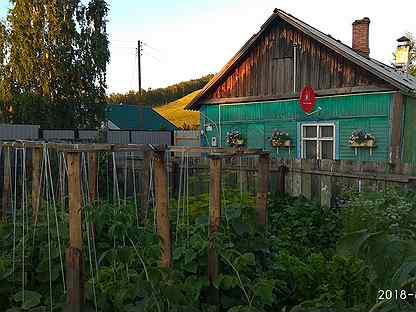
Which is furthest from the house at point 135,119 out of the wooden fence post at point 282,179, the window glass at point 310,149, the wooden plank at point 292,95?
the wooden fence post at point 282,179

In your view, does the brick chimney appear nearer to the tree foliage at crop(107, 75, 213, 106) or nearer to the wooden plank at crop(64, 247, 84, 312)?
the wooden plank at crop(64, 247, 84, 312)

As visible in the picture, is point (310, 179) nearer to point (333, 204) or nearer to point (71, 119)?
point (333, 204)

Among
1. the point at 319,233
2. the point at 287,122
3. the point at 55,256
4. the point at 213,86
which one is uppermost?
the point at 213,86

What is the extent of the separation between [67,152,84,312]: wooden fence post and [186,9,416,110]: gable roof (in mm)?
10393

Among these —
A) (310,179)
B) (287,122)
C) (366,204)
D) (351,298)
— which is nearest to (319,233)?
(366,204)

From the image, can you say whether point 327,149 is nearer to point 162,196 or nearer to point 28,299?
point 162,196

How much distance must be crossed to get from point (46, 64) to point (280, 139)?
39.8ft

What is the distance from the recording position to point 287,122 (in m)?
14.4

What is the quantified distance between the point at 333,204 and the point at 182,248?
4.65m

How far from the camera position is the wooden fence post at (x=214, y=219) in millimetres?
3406

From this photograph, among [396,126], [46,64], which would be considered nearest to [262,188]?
[396,126]

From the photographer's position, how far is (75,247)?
3.03 m

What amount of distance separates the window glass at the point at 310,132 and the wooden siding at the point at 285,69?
1209 millimetres

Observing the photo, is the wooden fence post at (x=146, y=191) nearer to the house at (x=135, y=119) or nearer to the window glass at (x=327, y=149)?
the window glass at (x=327, y=149)
